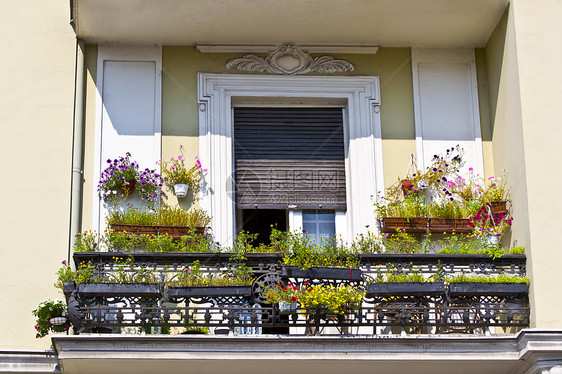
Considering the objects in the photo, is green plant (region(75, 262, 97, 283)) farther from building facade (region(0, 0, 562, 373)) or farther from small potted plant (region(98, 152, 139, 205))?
small potted plant (region(98, 152, 139, 205))

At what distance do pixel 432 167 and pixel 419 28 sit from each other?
5.78 feet

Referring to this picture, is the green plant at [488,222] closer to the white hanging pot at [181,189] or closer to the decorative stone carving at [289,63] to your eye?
the decorative stone carving at [289,63]

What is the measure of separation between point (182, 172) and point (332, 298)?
286 cm

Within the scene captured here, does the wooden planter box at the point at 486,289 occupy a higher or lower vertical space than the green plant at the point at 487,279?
lower

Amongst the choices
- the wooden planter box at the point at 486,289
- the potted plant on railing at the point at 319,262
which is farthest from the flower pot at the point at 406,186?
the wooden planter box at the point at 486,289

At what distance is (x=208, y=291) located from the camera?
11164mm

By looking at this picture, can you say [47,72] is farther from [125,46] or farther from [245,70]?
[245,70]

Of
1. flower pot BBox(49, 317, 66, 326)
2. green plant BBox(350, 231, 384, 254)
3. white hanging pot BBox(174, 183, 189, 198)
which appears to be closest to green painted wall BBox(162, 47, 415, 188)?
white hanging pot BBox(174, 183, 189, 198)

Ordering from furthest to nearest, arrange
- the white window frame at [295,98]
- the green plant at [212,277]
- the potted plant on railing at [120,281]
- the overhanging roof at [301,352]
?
1. the white window frame at [295,98]
2. the green plant at [212,277]
3. the potted plant on railing at [120,281]
4. the overhanging roof at [301,352]

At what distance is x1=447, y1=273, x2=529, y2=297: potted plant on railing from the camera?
11.3 meters

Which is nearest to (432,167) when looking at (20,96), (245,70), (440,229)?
(440,229)

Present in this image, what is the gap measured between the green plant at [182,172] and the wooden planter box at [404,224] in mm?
2344

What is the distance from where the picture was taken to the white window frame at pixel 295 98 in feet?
42.4

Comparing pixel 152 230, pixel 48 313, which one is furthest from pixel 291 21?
pixel 48 313
